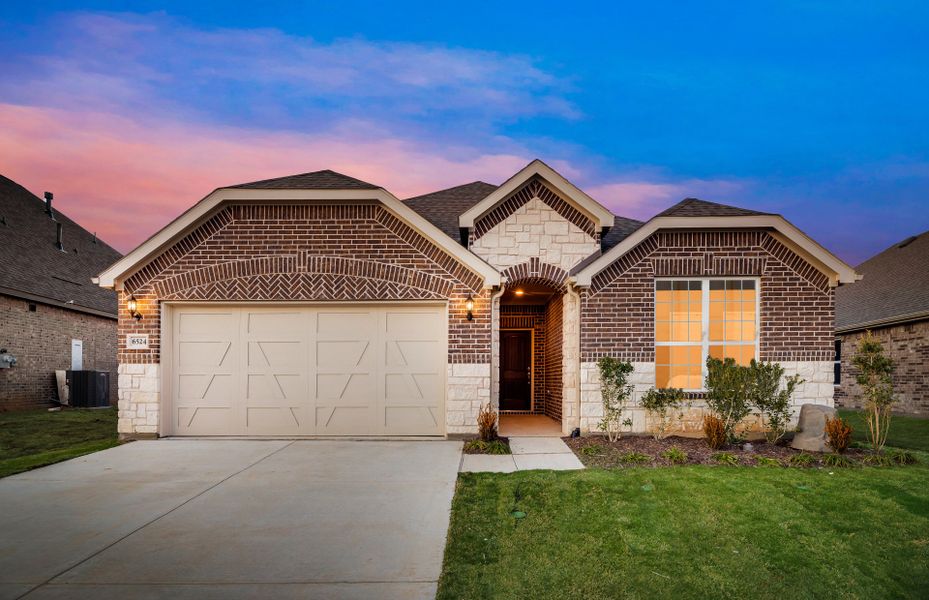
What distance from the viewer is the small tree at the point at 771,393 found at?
10.1 metres

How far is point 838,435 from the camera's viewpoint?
31.3ft

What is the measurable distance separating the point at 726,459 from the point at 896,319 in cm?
1306

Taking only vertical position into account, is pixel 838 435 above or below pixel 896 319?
below

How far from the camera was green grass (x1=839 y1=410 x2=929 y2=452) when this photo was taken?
1164 cm

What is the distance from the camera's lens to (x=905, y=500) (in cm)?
693

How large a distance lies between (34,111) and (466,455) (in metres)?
14.4

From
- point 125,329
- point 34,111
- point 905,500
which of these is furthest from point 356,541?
point 34,111

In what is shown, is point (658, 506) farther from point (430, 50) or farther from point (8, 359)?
point (8, 359)

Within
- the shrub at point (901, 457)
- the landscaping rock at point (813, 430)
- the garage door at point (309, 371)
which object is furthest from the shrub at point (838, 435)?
the garage door at point (309, 371)

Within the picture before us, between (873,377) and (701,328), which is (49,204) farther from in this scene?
(873,377)

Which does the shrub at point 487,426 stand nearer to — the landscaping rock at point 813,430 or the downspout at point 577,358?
the downspout at point 577,358

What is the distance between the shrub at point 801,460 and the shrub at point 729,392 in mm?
1157

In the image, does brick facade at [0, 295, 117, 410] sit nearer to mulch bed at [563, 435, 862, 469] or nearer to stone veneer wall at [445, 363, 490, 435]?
stone veneer wall at [445, 363, 490, 435]

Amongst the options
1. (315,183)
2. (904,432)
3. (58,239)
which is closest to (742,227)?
(904,432)
